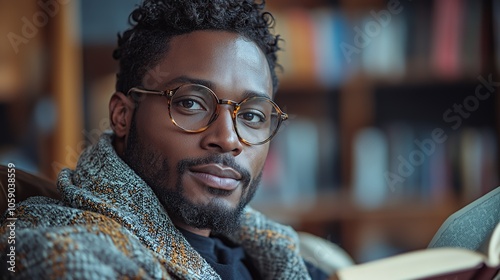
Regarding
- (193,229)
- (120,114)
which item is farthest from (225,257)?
(120,114)

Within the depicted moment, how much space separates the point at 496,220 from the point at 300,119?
1.37 meters

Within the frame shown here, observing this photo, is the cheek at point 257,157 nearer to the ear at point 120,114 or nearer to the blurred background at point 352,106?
the ear at point 120,114

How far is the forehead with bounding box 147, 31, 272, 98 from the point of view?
92 cm

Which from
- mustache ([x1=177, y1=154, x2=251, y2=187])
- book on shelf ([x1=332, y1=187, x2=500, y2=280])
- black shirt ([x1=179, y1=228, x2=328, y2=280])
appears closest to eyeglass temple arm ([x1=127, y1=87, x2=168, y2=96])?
mustache ([x1=177, y1=154, x2=251, y2=187])

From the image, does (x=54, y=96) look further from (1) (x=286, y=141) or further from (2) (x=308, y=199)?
(2) (x=308, y=199)

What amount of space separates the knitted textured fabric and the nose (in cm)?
11

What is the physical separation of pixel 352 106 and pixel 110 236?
152 cm

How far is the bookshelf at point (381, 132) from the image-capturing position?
210 cm

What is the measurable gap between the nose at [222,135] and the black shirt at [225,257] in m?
0.17

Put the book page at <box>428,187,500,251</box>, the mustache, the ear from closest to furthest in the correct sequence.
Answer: the book page at <box>428,187,500,251</box>, the mustache, the ear

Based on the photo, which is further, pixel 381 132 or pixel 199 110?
pixel 381 132

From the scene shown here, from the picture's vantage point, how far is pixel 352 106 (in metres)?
2.13

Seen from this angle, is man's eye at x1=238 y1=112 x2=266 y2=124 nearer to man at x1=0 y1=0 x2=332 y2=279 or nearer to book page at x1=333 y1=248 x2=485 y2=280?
man at x1=0 y1=0 x2=332 y2=279

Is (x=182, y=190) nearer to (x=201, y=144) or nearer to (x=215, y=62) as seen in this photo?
(x=201, y=144)
